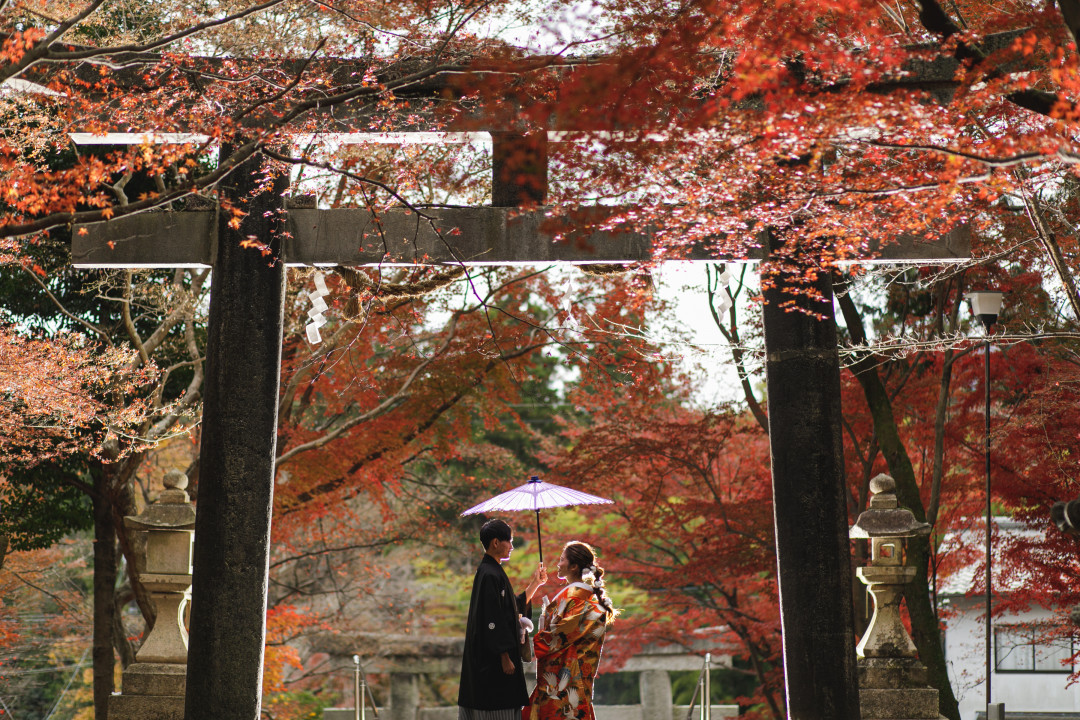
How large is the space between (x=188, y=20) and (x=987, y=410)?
820cm

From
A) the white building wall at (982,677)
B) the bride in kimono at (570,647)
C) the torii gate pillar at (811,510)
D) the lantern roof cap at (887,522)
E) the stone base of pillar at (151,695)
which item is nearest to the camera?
the bride in kimono at (570,647)

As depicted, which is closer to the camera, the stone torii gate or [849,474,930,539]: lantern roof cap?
the stone torii gate

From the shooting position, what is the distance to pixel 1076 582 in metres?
9.64

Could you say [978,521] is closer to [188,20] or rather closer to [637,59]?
[637,59]

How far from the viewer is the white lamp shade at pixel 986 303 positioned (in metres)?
8.47

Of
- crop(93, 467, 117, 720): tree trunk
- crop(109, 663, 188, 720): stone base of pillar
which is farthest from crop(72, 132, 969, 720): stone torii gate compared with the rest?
crop(93, 467, 117, 720): tree trunk

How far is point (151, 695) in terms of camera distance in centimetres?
568

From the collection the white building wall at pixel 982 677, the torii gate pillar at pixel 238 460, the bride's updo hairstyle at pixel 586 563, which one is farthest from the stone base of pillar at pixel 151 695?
the white building wall at pixel 982 677

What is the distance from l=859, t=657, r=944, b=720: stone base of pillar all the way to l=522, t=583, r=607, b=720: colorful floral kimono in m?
2.20

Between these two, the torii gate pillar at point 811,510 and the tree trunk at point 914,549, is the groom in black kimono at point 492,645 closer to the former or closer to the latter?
the torii gate pillar at point 811,510

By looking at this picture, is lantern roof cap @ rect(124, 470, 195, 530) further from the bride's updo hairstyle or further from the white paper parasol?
the bride's updo hairstyle

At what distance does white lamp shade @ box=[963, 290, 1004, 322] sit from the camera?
8469 millimetres

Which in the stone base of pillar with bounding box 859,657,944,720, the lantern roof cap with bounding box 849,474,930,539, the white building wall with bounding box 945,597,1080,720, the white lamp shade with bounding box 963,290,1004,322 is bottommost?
the white building wall with bounding box 945,597,1080,720

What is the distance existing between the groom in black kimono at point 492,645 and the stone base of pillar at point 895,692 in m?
2.60
